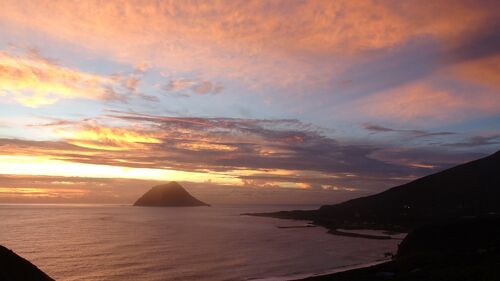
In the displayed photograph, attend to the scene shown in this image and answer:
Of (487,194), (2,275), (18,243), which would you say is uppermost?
(487,194)

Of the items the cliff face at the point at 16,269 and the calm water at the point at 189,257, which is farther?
the calm water at the point at 189,257

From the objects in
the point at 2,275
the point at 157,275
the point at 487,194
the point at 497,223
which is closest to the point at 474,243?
the point at 497,223

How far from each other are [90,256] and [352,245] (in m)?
62.4

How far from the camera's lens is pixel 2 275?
2631cm

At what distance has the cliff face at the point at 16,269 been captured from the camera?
1107 inches

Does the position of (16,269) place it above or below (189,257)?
above

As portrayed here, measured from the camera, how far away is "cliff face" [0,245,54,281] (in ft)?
92.2

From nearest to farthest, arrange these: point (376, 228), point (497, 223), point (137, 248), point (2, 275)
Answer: point (2, 275), point (497, 223), point (137, 248), point (376, 228)

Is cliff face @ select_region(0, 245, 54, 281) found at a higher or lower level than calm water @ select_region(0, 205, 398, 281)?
higher

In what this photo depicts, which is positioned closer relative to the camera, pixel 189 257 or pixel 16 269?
pixel 16 269

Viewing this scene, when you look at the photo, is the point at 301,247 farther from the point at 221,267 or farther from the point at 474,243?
the point at 474,243

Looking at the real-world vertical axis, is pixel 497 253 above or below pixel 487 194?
below

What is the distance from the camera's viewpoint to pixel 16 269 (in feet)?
95.0

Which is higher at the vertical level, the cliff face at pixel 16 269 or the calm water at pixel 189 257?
the cliff face at pixel 16 269
